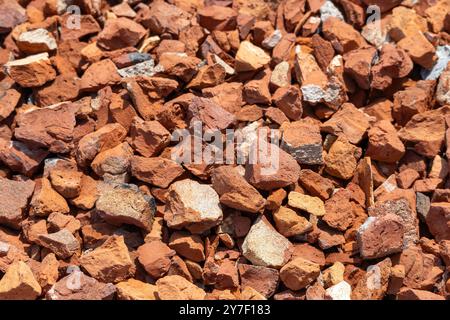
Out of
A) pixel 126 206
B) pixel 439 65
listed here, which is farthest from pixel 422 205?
pixel 126 206

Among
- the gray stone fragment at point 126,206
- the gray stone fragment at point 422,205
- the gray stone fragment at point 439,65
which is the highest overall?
the gray stone fragment at point 439,65

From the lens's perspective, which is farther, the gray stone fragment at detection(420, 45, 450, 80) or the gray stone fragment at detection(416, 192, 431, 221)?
the gray stone fragment at detection(420, 45, 450, 80)

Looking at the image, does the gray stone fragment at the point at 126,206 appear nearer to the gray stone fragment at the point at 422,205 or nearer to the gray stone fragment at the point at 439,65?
the gray stone fragment at the point at 422,205

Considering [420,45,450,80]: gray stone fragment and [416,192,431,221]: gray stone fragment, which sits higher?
[420,45,450,80]: gray stone fragment

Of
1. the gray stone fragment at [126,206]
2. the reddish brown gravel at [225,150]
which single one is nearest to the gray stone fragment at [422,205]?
the reddish brown gravel at [225,150]

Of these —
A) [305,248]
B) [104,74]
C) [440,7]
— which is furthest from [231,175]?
[440,7]

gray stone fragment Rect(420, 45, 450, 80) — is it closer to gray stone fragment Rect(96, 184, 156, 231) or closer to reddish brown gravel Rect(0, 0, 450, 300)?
reddish brown gravel Rect(0, 0, 450, 300)

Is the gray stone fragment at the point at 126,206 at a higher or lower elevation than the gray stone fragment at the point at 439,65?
lower

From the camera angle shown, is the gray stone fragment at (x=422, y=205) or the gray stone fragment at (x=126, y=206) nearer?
the gray stone fragment at (x=126, y=206)

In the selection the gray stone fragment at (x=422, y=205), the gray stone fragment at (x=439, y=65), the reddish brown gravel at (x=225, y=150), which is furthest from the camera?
the gray stone fragment at (x=439, y=65)

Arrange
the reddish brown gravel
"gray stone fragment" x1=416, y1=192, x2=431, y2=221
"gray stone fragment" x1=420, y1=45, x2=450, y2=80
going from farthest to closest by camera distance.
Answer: "gray stone fragment" x1=420, y1=45, x2=450, y2=80 → "gray stone fragment" x1=416, y1=192, x2=431, y2=221 → the reddish brown gravel

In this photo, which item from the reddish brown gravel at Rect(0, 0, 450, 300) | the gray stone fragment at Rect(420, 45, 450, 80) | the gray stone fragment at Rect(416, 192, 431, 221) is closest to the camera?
the reddish brown gravel at Rect(0, 0, 450, 300)

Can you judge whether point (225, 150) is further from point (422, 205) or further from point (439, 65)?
point (439, 65)

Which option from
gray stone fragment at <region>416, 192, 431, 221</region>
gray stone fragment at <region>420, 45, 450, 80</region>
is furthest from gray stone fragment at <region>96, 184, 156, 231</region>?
gray stone fragment at <region>420, 45, 450, 80</region>
